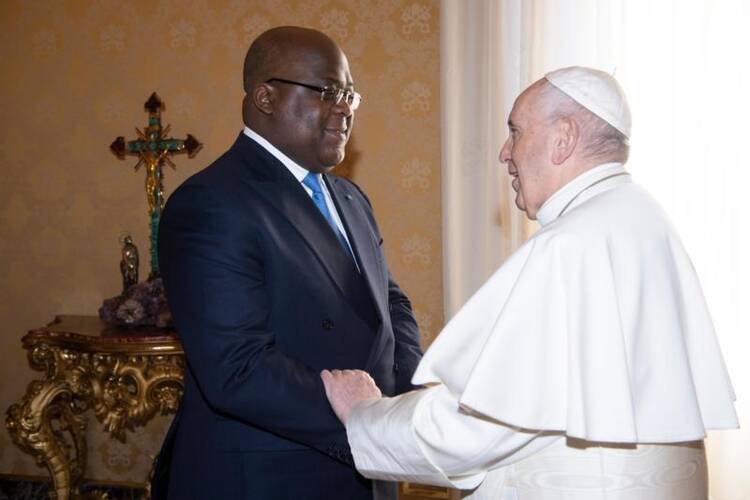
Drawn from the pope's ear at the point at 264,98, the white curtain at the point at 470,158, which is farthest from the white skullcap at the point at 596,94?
the white curtain at the point at 470,158

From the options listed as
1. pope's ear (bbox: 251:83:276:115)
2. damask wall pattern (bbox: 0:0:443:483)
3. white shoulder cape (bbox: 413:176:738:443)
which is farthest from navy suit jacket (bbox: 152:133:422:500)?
damask wall pattern (bbox: 0:0:443:483)

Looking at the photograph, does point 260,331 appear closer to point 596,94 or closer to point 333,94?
point 333,94

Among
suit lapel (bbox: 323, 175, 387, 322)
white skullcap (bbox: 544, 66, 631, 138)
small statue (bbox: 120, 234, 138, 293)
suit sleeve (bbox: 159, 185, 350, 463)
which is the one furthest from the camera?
small statue (bbox: 120, 234, 138, 293)

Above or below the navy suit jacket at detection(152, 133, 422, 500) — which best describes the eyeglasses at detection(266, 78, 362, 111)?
above

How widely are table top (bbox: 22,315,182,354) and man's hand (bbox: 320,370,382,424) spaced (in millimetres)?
2005

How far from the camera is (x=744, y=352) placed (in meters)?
3.42

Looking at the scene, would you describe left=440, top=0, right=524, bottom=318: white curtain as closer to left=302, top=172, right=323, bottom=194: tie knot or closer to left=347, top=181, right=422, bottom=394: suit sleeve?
left=347, top=181, right=422, bottom=394: suit sleeve

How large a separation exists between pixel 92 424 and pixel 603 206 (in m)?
3.90

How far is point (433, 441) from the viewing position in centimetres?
184

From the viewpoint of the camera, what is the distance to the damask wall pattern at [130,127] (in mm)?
4371

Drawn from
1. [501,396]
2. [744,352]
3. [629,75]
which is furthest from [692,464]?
[629,75]

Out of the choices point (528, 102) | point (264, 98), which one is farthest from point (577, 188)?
point (264, 98)

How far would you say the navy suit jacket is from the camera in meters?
2.06

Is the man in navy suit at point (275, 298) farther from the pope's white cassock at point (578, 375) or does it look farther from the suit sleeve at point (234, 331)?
the pope's white cassock at point (578, 375)
